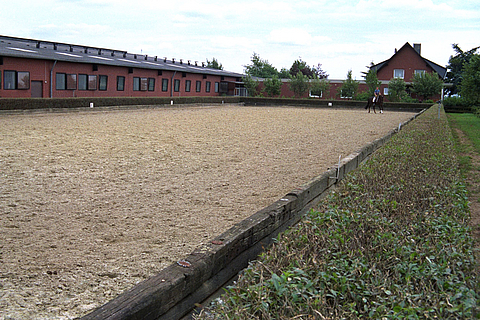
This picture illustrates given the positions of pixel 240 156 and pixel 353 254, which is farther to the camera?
pixel 240 156

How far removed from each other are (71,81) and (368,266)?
31.8m

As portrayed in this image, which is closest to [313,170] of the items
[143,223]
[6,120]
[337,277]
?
[143,223]

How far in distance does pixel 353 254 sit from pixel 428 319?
889 millimetres

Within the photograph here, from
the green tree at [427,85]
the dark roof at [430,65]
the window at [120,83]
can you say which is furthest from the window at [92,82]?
the dark roof at [430,65]

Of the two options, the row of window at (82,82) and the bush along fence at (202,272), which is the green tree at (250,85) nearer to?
the row of window at (82,82)

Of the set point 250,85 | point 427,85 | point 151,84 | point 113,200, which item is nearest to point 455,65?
point 427,85

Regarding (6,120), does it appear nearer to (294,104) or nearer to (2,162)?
(2,162)

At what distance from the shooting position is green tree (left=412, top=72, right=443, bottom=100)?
171 feet

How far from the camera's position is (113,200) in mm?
7234

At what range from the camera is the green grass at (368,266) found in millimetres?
2453

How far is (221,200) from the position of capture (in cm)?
743

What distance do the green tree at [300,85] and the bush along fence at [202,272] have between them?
173 feet

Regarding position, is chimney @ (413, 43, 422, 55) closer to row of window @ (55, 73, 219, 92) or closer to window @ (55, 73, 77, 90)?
row of window @ (55, 73, 219, 92)

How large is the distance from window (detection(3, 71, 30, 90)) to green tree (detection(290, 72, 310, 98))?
117 feet
